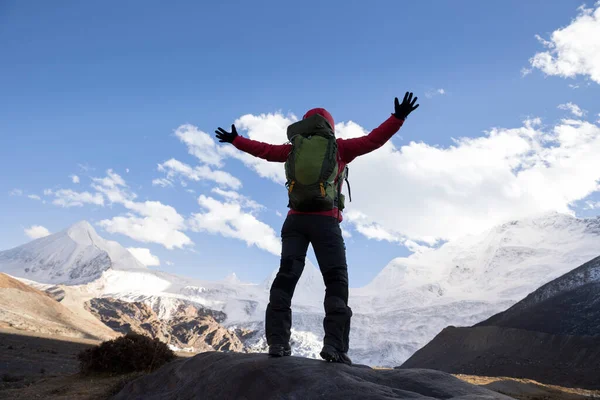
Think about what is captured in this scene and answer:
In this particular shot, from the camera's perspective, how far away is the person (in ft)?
15.5

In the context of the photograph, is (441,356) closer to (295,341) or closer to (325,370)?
(325,370)

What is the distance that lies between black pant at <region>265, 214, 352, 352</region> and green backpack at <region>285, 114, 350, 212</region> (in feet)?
0.68

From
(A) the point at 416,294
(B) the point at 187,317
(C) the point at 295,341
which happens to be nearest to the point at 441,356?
(C) the point at 295,341

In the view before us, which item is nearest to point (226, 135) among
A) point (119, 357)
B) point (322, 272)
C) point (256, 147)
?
point (256, 147)

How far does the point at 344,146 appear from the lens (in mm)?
5227

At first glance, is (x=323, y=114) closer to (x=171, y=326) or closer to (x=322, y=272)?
(x=322, y=272)

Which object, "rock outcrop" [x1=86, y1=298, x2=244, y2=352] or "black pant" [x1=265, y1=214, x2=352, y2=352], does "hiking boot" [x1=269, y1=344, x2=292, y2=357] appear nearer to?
"black pant" [x1=265, y1=214, x2=352, y2=352]

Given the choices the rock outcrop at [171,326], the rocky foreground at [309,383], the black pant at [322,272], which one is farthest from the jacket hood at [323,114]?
the rock outcrop at [171,326]

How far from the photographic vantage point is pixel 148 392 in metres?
6.22

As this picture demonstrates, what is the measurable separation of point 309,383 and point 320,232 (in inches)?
62.2

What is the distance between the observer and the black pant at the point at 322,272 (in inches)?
186

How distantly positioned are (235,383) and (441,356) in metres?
60.2

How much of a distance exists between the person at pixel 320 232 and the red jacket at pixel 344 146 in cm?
1

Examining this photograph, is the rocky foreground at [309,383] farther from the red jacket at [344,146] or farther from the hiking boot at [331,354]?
the red jacket at [344,146]
